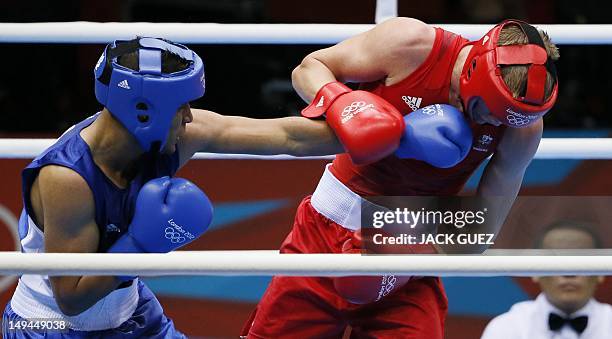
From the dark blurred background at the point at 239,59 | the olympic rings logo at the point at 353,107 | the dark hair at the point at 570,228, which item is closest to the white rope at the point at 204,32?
the olympic rings logo at the point at 353,107

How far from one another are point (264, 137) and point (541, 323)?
1207mm

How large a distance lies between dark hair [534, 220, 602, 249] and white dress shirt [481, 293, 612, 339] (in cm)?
85

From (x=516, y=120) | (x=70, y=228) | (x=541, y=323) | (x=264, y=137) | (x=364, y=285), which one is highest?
(x=516, y=120)

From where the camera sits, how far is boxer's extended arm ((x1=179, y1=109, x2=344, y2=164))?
1.97 metres

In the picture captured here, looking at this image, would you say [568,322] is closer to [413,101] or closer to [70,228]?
[413,101]

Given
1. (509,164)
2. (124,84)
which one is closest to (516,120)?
(509,164)

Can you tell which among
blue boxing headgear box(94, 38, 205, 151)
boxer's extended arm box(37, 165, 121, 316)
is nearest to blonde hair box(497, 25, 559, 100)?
blue boxing headgear box(94, 38, 205, 151)

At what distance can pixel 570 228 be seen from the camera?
1.91m

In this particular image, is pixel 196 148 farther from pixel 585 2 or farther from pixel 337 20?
pixel 585 2

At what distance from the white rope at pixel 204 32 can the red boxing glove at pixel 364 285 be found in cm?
49

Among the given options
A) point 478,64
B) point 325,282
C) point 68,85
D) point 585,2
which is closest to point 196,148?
point 325,282

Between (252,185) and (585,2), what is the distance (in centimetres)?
178

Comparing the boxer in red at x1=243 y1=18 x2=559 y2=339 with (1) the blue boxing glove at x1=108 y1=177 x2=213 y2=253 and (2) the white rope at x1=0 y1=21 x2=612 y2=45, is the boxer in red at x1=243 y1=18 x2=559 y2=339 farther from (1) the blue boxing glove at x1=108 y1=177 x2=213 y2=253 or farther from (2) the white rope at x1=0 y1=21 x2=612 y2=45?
(1) the blue boxing glove at x1=108 y1=177 x2=213 y2=253

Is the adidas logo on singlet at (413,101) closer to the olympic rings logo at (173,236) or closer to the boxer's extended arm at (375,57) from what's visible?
the boxer's extended arm at (375,57)
